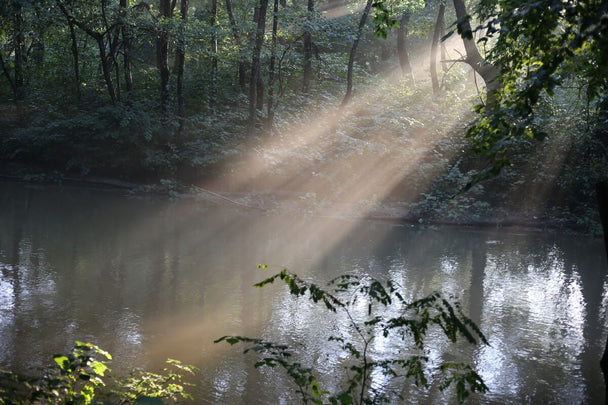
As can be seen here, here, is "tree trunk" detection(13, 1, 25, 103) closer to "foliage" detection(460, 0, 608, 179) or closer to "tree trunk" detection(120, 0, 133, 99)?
"tree trunk" detection(120, 0, 133, 99)

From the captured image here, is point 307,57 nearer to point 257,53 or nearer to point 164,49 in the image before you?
point 257,53

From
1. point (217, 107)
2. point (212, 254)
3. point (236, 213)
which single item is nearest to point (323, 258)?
point (212, 254)

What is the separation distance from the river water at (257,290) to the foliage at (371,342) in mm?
203

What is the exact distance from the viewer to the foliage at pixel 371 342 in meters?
3.16

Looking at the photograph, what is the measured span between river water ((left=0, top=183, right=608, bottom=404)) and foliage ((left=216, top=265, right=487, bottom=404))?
0.66 ft

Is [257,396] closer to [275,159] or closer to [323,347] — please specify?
[323,347]

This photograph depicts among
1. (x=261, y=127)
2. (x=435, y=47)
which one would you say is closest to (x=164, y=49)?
(x=261, y=127)

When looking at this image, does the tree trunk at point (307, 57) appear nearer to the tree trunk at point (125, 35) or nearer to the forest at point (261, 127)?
the forest at point (261, 127)

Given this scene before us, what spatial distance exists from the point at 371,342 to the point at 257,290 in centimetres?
257

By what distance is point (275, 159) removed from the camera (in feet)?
58.7

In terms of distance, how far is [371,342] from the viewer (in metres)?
6.33

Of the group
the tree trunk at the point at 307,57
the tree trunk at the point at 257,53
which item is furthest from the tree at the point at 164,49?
the tree trunk at the point at 307,57

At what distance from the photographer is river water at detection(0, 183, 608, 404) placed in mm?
5633

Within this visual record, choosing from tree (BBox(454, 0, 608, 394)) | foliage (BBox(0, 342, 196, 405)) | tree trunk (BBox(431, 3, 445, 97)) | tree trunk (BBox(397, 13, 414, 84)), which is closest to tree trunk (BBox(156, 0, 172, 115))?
tree trunk (BBox(431, 3, 445, 97))
